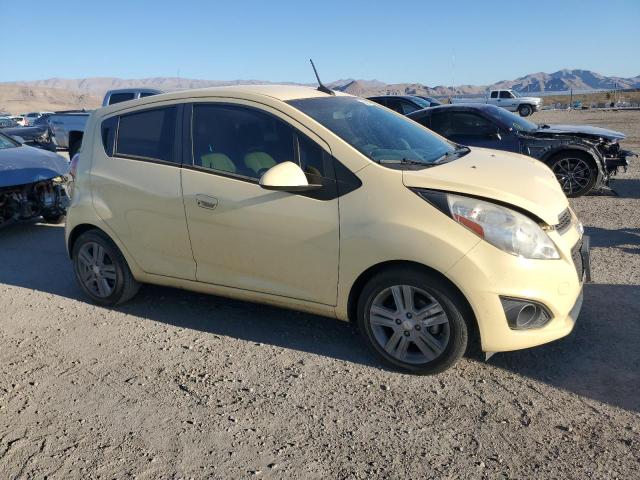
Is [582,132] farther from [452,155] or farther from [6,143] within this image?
[6,143]

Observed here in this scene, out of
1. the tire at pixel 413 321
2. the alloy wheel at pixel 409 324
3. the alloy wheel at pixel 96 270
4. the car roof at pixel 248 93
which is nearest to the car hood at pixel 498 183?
the tire at pixel 413 321

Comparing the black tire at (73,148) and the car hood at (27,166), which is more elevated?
the car hood at (27,166)

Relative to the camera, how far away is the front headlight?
319 cm

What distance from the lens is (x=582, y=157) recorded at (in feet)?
28.6

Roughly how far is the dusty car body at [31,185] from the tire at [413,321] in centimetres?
571

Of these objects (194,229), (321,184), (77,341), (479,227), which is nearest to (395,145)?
(321,184)

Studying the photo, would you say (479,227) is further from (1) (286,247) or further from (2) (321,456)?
(2) (321,456)

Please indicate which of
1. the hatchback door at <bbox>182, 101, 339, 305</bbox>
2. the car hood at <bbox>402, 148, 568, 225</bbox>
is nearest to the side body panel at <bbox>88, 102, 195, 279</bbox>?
the hatchback door at <bbox>182, 101, 339, 305</bbox>

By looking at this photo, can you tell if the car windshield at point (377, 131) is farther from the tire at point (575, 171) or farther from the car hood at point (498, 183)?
the tire at point (575, 171)

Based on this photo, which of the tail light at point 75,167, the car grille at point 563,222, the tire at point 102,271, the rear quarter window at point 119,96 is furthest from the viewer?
the rear quarter window at point 119,96

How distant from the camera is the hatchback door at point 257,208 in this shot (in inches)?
142

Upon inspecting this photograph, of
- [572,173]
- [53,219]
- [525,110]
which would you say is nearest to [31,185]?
[53,219]

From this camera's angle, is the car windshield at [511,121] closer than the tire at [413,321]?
No

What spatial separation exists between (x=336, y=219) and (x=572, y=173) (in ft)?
21.7
